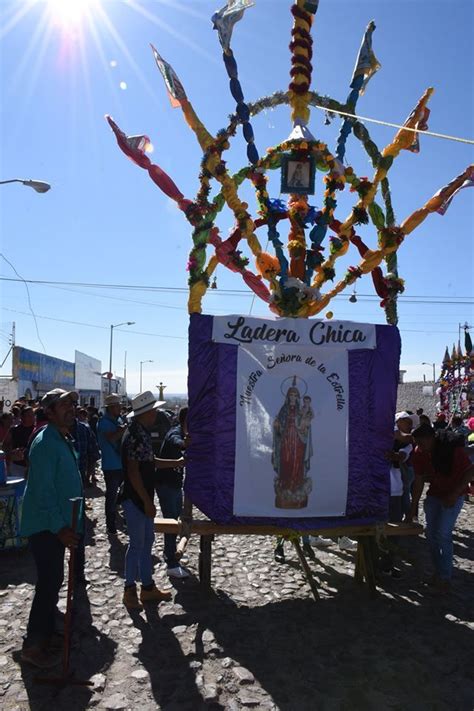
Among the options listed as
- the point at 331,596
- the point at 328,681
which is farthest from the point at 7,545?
the point at 328,681

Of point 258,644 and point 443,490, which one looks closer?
point 258,644

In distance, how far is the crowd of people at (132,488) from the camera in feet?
13.4

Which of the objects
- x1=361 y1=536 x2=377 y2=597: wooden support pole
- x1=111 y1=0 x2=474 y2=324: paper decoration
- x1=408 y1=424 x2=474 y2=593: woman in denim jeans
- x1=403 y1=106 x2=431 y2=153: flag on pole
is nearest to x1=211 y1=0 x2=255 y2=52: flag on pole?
x1=111 y1=0 x2=474 y2=324: paper decoration

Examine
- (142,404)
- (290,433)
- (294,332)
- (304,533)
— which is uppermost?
(294,332)

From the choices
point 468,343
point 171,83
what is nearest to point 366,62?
point 171,83

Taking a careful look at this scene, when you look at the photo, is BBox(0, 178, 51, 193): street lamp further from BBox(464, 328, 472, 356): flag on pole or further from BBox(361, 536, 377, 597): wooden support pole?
BBox(464, 328, 472, 356): flag on pole

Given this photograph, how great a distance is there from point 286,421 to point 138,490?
→ 1.68 metres

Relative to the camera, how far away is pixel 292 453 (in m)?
5.62

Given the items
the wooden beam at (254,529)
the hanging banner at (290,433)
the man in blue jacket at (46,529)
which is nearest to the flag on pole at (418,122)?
the hanging banner at (290,433)

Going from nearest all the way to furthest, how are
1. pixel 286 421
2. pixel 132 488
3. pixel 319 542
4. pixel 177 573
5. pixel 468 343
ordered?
pixel 132 488 < pixel 286 421 < pixel 177 573 < pixel 319 542 < pixel 468 343

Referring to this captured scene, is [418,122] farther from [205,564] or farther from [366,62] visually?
[205,564]

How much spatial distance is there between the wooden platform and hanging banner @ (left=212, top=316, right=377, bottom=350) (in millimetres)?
1898

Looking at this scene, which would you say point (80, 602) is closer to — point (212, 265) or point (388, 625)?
point (388, 625)

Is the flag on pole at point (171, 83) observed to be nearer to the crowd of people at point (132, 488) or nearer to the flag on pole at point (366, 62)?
the flag on pole at point (366, 62)
